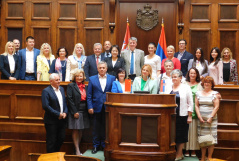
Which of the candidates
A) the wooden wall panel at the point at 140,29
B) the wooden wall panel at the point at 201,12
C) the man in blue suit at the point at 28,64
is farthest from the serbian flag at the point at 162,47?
the man in blue suit at the point at 28,64

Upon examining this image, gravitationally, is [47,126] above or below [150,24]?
below

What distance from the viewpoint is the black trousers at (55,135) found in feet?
18.0

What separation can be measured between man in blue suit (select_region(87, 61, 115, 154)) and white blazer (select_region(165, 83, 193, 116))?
1.03 m

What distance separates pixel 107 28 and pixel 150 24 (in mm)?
893

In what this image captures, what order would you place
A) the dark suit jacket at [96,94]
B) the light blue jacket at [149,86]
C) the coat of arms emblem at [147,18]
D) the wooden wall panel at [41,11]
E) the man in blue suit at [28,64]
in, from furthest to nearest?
the wooden wall panel at [41,11] → the coat of arms emblem at [147,18] → the man in blue suit at [28,64] → the dark suit jacket at [96,94] → the light blue jacket at [149,86]

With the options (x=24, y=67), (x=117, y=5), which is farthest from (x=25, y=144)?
(x=117, y=5)

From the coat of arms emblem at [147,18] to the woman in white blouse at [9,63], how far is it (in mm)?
2663

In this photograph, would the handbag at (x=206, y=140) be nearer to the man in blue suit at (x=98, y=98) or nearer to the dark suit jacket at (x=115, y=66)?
the man in blue suit at (x=98, y=98)

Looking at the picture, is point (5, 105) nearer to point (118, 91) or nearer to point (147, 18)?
point (118, 91)

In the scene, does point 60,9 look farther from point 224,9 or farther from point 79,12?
point 224,9

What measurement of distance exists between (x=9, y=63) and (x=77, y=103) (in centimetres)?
170

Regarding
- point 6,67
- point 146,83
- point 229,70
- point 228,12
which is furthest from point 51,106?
point 228,12

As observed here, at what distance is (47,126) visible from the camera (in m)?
5.51

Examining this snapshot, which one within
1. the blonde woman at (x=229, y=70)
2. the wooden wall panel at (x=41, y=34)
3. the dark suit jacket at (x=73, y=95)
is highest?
the wooden wall panel at (x=41, y=34)
